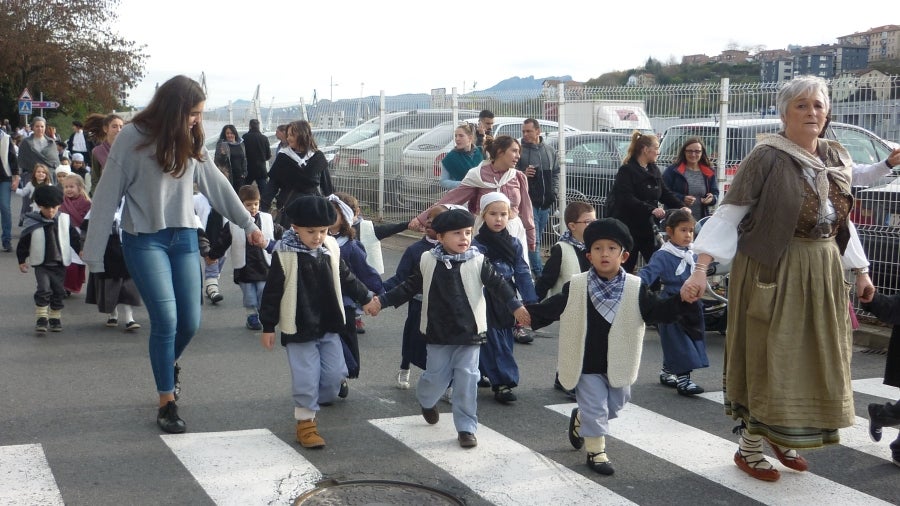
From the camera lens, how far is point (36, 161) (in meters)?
16.1

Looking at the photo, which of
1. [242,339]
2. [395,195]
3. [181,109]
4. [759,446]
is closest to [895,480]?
[759,446]

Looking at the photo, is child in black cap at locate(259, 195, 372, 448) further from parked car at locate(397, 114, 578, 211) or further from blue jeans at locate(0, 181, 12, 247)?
parked car at locate(397, 114, 578, 211)

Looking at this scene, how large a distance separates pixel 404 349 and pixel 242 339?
2.24 meters

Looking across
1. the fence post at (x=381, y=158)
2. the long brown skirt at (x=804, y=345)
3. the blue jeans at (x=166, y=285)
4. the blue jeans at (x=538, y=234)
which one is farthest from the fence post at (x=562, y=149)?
the long brown skirt at (x=804, y=345)

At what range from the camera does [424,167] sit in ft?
55.6

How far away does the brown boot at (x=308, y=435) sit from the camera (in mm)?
5746

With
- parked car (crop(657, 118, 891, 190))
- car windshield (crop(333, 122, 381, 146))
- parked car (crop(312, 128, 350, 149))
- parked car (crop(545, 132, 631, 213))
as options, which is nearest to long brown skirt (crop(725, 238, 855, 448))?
parked car (crop(657, 118, 891, 190))

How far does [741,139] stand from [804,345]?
629 centimetres

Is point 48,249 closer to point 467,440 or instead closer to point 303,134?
point 303,134

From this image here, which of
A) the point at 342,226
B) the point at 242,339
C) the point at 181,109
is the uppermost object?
the point at 181,109

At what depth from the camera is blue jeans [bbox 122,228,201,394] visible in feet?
19.1

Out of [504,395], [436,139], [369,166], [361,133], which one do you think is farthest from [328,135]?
Result: [504,395]

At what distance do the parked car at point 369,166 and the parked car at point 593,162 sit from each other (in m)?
4.69

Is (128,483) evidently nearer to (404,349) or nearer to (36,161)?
(404,349)
